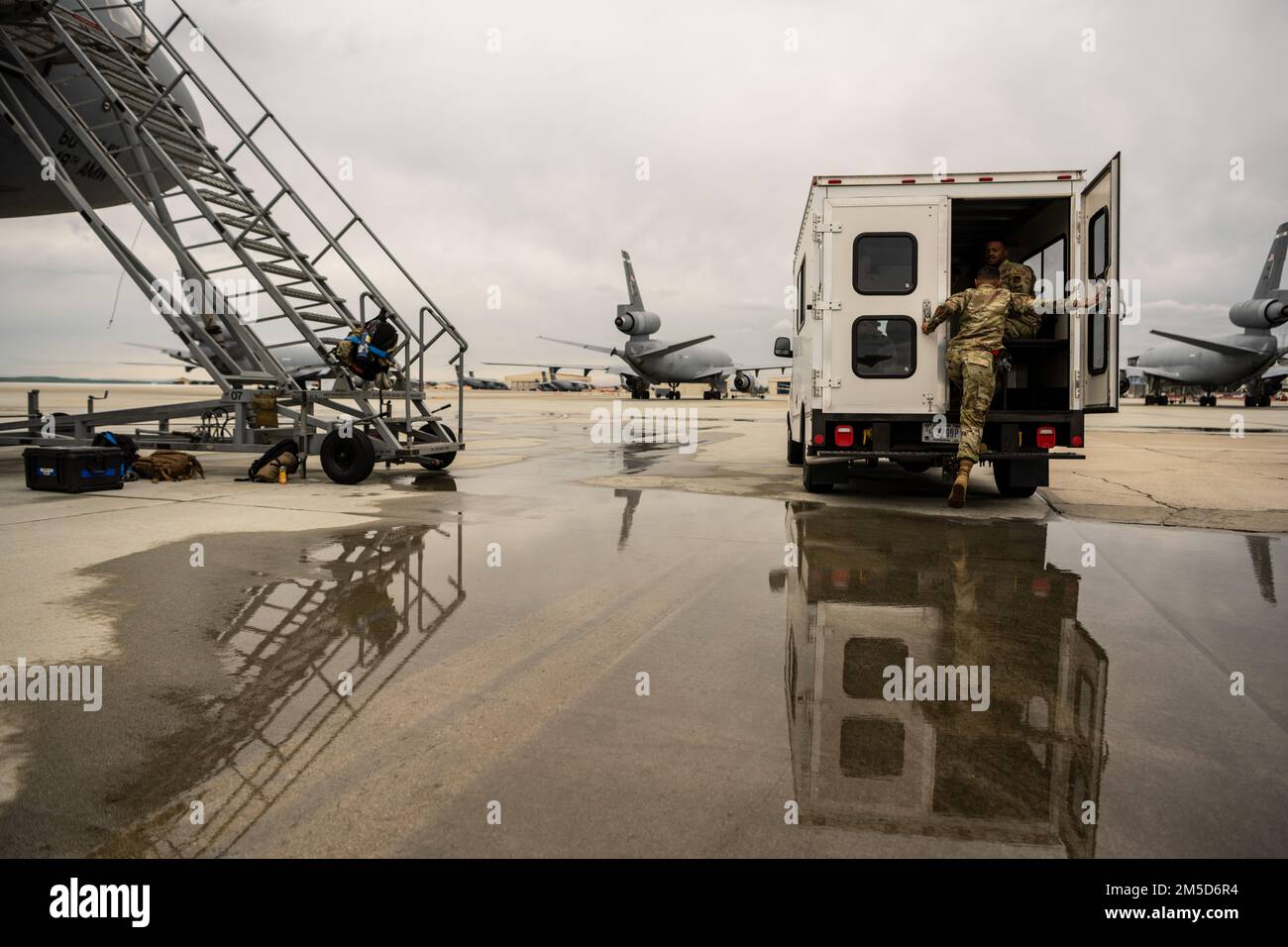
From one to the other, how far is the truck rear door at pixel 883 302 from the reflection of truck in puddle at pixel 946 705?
294 cm

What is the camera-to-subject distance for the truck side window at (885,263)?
823 cm

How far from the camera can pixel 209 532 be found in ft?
21.3

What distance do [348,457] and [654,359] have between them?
37.5 metres

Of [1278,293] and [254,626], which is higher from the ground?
[1278,293]

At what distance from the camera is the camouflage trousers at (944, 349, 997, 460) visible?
308 inches

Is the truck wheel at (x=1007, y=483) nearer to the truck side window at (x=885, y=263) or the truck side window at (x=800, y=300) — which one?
the truck side window at (x=885, y=263)

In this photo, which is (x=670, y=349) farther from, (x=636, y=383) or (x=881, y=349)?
(x=881, y=349)

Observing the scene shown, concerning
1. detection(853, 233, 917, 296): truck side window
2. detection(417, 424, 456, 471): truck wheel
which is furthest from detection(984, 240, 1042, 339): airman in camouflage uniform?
detection(417, 424, 456, 471): truck wheel

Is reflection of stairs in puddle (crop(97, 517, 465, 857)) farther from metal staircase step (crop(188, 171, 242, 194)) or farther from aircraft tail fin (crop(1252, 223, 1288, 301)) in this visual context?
aircraft tail fin (crop(1252, 223, 1288, 301))

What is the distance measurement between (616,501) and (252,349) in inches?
199

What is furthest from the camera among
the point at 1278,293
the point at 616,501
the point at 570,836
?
the point at 1278,293

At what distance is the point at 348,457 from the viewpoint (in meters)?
9.72
